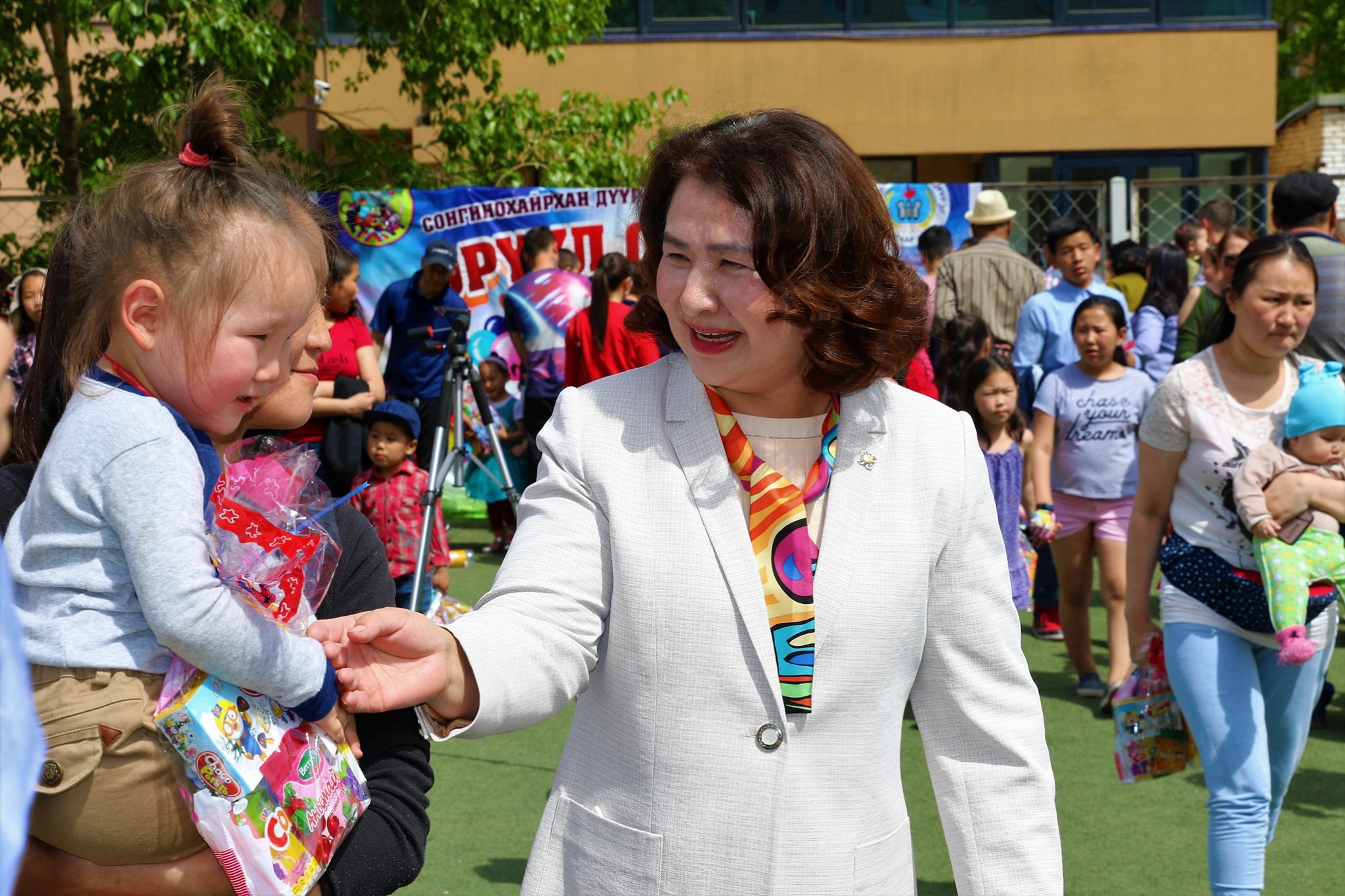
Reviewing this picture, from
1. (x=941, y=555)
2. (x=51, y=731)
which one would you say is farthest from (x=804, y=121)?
(x=51, y=731)

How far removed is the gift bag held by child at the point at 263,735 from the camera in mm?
1628

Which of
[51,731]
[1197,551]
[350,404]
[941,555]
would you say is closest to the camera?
[51,731]

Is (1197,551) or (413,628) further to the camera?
(1197,551)

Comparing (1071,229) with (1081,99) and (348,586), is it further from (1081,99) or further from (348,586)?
(1081,99)

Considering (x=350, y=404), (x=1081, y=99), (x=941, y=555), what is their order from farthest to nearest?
(x=1081, y=99) → (x=350, y=404) → (x=941, y=555)

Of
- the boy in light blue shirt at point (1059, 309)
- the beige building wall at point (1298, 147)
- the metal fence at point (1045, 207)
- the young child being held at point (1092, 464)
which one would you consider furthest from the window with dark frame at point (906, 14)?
the young child being held at point (1092, 464)

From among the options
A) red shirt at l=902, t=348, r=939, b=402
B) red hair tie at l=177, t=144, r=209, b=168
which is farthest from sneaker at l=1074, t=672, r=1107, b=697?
red hair tie at l=177, t=144, r=209, b=168

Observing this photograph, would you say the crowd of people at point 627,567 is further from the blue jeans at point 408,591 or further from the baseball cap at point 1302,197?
the blue jeans at point 408,591

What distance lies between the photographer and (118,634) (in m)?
1.64

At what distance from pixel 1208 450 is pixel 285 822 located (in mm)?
2911

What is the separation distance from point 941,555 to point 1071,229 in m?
6.25

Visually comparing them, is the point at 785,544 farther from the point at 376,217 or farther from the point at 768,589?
the point at 376,217

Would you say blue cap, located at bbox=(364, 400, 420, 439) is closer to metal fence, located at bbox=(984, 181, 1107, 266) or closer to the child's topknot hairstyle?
the child's topknot hairstyle

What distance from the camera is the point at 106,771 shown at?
163 centimetres
